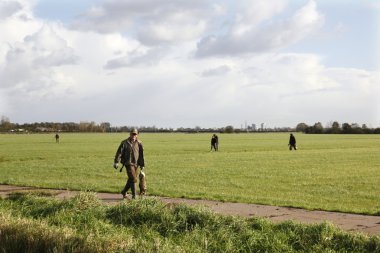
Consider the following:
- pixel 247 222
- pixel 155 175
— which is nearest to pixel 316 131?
pixel 155 175

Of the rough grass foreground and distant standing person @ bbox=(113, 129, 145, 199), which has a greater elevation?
distant standing person @ bbox=(113, 129, 145, 199)

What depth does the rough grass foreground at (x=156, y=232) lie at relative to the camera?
26.0 ft

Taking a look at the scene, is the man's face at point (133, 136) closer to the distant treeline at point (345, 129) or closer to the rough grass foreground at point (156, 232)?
the rough grass foreground at point (156, 232)

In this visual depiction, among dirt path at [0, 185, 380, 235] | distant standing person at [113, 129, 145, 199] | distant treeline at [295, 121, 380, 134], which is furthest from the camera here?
distant treeline at [295, 121, 380, 134]

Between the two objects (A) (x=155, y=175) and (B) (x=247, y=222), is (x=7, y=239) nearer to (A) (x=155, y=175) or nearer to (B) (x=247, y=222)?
(B) (x=247, y=222)

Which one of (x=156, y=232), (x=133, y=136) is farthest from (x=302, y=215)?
(x=133, y=136)

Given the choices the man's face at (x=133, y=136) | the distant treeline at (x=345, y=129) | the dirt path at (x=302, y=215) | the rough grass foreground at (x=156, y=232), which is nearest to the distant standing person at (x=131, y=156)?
the man's face at (x=133, y=136)

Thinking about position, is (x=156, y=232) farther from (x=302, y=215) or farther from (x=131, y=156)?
(x=131, y=156)

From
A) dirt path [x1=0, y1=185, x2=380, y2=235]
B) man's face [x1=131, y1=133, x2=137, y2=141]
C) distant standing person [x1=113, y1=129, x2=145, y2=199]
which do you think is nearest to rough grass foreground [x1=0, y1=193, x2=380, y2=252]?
dirt path [x1=0, y1=185, x2=380, y2=235]

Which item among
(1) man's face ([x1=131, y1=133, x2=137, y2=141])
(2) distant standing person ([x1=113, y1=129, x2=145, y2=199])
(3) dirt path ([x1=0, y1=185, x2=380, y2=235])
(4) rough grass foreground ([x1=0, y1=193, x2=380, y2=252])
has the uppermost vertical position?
(1) man's face ([x1=131, y1=133, x2=137, y2=141])

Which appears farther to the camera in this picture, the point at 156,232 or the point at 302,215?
the point at 302,215

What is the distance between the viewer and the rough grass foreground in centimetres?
793

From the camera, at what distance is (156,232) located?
9.20 meters

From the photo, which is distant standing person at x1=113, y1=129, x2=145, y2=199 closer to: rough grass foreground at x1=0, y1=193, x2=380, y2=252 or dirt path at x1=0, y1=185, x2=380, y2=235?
dirt path at x1=0, y1=185, x2=380, y2=235
